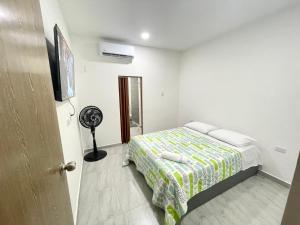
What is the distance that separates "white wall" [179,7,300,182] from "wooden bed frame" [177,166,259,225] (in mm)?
411

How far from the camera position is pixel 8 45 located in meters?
0.42

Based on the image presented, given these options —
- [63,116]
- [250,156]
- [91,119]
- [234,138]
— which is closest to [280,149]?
[250,156]

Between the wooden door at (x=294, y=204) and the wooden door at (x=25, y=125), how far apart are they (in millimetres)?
953

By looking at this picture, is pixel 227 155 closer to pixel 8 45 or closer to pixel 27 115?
pixel 27 115

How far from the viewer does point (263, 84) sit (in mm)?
2123

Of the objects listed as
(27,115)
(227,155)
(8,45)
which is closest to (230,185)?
(227,155)

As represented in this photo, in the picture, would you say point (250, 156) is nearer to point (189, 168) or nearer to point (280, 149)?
point (280, 149)

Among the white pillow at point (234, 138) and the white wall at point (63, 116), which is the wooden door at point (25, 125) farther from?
the white pillow at point (234, 138)

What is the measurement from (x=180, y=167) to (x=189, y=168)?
11 centimetres

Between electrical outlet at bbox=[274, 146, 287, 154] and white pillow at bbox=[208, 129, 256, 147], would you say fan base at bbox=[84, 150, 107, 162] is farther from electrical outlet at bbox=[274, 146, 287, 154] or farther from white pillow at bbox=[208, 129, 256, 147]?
electrical outlet at bbox=[274, 146, 287, 154]

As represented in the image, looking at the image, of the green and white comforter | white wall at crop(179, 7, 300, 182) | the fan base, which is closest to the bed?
the green and white comforter

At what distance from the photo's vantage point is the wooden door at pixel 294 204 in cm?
50

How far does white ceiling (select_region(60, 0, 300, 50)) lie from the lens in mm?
1716

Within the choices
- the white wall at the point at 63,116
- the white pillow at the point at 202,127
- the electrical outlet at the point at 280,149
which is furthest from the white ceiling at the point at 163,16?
the electrical outlet at the point at 280,149
